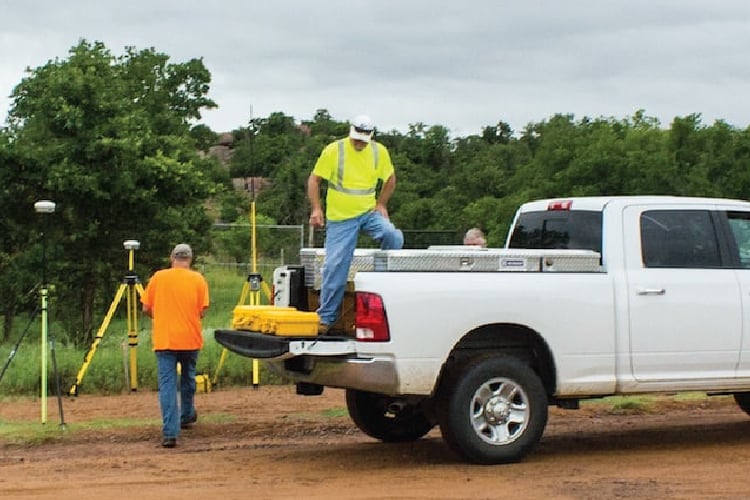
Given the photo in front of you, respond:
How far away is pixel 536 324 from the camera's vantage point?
9219 millimetres

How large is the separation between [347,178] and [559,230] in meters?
2.05

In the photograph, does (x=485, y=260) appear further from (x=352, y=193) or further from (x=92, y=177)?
(x=92, y=177)

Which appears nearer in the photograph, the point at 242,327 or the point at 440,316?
the point at 440,316

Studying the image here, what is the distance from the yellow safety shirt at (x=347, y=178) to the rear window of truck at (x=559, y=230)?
70.3 inches

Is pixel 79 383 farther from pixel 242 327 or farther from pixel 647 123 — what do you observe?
pixel 647 123

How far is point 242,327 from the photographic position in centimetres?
984

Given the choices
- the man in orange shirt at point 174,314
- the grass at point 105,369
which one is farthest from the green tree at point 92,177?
the man in orange shirt at point 174,314

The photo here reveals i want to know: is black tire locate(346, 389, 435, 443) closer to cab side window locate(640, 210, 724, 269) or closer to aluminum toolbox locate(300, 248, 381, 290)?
aluminum toolbox locate(300, 248, 381, 290)

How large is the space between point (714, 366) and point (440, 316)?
8.26ft

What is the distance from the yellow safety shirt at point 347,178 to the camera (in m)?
9.44

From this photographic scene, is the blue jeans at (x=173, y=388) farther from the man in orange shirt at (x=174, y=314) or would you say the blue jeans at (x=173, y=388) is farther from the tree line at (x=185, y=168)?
the tree line at (x=185, y=168)

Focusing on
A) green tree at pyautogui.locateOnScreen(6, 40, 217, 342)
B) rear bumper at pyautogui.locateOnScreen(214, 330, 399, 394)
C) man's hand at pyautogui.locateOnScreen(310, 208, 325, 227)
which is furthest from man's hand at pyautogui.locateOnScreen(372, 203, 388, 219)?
green tree at pyautogui.locateOnScreen(6, 40, 217, 342)

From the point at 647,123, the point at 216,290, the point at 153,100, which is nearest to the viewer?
the point at 216,290

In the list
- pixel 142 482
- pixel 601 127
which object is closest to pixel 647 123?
pixel 601 127
